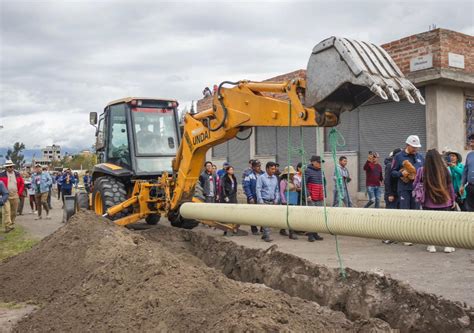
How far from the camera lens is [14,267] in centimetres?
668

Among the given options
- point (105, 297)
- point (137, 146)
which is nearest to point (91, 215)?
point (137, 146)

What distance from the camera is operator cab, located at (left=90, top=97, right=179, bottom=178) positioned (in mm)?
9828

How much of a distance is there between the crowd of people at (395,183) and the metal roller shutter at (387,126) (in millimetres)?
526

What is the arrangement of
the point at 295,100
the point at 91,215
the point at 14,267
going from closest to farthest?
the point at 295,100 < the point at 14,267 < the point at 91,215

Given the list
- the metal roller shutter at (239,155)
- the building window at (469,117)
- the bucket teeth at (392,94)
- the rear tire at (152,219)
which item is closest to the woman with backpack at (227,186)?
the rear tire at (152,219)

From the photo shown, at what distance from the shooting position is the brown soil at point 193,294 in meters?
3.66

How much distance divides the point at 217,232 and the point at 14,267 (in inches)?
204

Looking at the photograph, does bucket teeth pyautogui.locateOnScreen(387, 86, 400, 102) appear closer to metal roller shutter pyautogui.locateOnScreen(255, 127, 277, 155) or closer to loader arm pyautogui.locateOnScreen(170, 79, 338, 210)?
loader arm pyautogui.locateOnScreen(170, 79, 338, 210)

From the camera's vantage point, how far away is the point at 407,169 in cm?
809

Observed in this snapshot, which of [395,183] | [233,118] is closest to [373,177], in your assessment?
[395,183]

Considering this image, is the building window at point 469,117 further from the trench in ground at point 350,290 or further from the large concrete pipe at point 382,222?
the large concrete pipe at point 382,222

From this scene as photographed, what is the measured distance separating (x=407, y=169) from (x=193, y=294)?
5.16 m

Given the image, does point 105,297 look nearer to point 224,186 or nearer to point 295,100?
point 295,100

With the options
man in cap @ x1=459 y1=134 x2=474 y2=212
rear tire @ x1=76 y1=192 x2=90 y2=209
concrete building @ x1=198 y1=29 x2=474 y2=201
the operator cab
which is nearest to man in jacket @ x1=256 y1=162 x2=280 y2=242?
concrete building @ x1=198 y1=29 x2=474 y2=201
